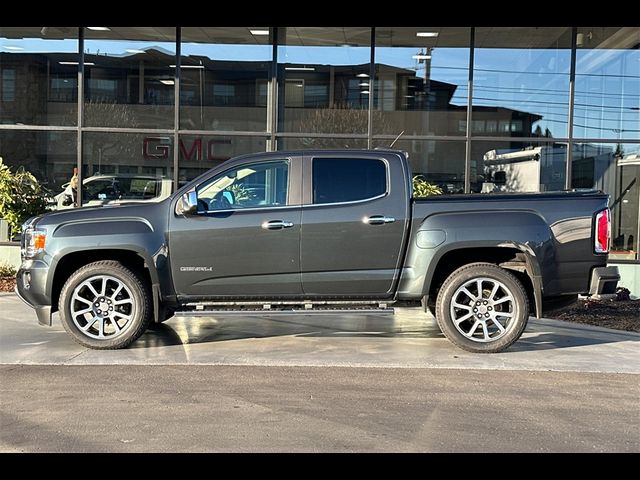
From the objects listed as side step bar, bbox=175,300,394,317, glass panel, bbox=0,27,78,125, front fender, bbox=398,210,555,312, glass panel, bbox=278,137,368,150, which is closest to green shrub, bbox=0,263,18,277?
glass panel, bbox=0,27,78,125

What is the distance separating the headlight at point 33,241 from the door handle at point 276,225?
2143mm

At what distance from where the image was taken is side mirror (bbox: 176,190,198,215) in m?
6.62

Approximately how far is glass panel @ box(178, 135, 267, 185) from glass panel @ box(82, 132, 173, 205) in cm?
24

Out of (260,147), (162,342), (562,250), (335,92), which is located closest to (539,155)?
(335,92)

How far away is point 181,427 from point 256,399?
A: 2.64 feet

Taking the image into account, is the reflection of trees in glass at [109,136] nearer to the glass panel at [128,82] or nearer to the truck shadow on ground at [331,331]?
the glass panel at [128,82]

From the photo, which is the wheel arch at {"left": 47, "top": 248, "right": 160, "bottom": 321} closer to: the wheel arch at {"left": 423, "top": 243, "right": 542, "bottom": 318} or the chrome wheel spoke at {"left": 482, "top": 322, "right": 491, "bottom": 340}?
the wheel arch at {"left": 423, "top": 243, "right": 542, "bottom": 318}

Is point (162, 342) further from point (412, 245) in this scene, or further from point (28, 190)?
point (28, 190)

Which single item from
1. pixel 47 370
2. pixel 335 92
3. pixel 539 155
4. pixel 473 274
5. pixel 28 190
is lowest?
pixel 47 370

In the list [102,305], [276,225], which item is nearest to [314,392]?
[276,225]

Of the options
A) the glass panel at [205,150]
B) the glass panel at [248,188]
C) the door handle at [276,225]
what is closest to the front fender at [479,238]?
the door handle at [276,225]

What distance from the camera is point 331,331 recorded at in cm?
798

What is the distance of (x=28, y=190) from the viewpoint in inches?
457

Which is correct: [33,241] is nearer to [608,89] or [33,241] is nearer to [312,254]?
[312,254]
